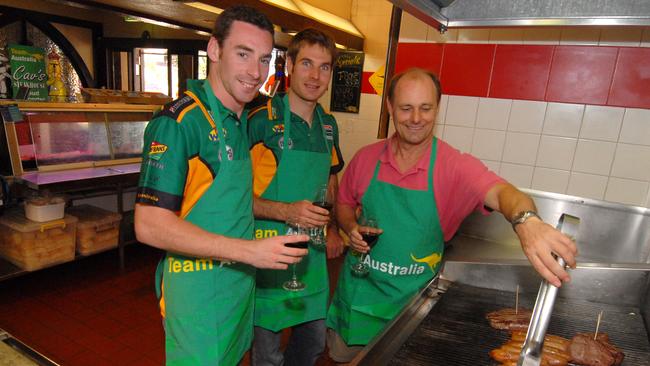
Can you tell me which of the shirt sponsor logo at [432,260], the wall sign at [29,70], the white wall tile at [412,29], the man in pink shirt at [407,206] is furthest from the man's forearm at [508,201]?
the wall sign at [29,70]

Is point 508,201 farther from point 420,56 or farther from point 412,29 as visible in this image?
point 412,29

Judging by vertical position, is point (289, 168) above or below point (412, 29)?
below

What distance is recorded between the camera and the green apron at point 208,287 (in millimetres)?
1522

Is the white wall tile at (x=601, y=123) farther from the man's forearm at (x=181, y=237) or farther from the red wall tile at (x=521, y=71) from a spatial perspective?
the man's forearm at (x=181, y=237)

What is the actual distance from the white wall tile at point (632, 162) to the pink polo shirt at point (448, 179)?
146cm

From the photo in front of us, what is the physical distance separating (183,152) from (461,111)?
7.68 ft

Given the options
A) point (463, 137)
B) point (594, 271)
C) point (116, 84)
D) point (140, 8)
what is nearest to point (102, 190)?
point (140, 8)

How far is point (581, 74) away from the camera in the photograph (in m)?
2.69

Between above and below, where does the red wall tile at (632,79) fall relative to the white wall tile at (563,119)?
above

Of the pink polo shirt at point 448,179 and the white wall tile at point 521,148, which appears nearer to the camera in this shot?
the pink polo shirt at point 448,179

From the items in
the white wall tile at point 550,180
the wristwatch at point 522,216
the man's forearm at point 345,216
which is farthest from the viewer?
the white wall tile at point 550,180

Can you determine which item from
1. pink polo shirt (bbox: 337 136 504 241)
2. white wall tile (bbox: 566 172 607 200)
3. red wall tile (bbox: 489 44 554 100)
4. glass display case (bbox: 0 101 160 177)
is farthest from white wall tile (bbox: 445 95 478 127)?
glass display case (bbox: 0 101 160 177)

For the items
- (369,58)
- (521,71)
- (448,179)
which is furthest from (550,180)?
(369,58)

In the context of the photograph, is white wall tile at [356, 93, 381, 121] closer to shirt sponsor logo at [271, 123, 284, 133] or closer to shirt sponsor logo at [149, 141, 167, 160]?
shirt sponsor logo at [271, 123, 284, 133]
